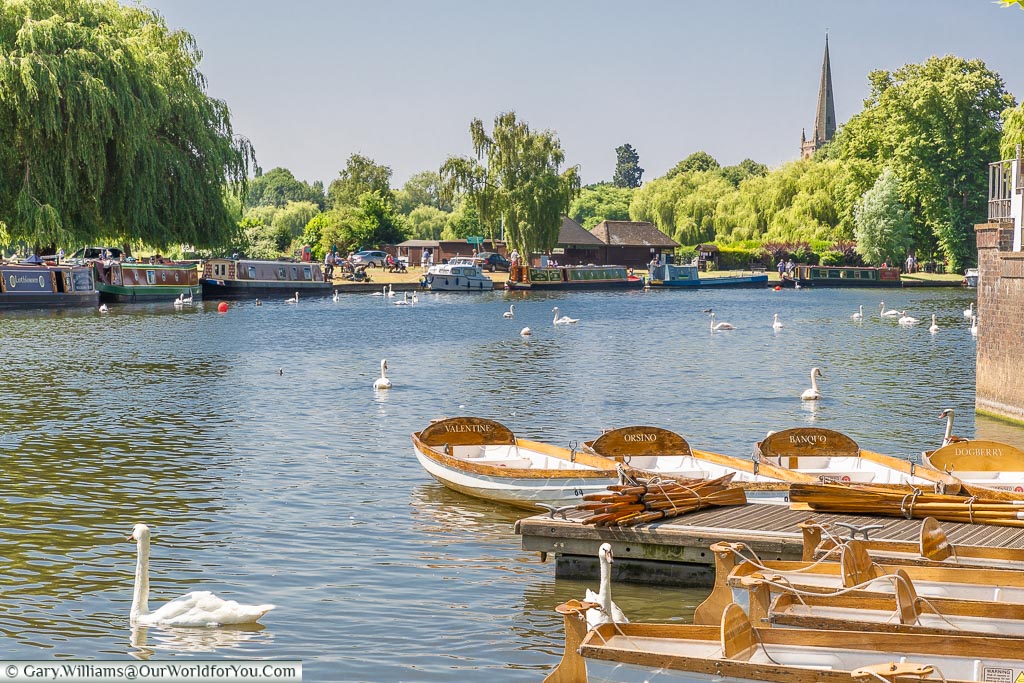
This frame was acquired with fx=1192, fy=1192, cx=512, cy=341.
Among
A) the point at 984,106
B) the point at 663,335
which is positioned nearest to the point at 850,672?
→ the point at 663,335

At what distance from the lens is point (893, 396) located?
31312 millimetres

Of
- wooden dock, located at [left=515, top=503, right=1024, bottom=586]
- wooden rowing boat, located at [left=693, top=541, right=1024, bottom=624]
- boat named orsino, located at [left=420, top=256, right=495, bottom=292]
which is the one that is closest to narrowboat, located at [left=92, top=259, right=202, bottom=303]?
boat named orsino, located at [left=420, top=256, right=495, bottom=292]

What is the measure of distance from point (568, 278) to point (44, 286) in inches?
1786

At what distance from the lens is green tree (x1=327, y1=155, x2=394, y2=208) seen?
143m

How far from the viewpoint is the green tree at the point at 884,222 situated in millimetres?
103188

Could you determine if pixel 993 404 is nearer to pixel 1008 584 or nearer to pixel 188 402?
pixel 1008 584

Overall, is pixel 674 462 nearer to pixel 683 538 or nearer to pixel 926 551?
pixel 683 538

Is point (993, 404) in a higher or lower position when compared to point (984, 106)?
lower

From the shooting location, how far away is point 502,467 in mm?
17578

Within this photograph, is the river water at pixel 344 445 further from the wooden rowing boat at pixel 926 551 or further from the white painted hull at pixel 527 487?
the wooden rowing boat at pixel 926 551

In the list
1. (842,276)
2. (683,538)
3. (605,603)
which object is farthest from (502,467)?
(842,276)

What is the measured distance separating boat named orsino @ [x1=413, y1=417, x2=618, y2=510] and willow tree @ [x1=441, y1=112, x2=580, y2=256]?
243 ft

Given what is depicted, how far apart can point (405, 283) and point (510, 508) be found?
74.7 m

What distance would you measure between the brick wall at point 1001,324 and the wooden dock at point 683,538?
11.4m
